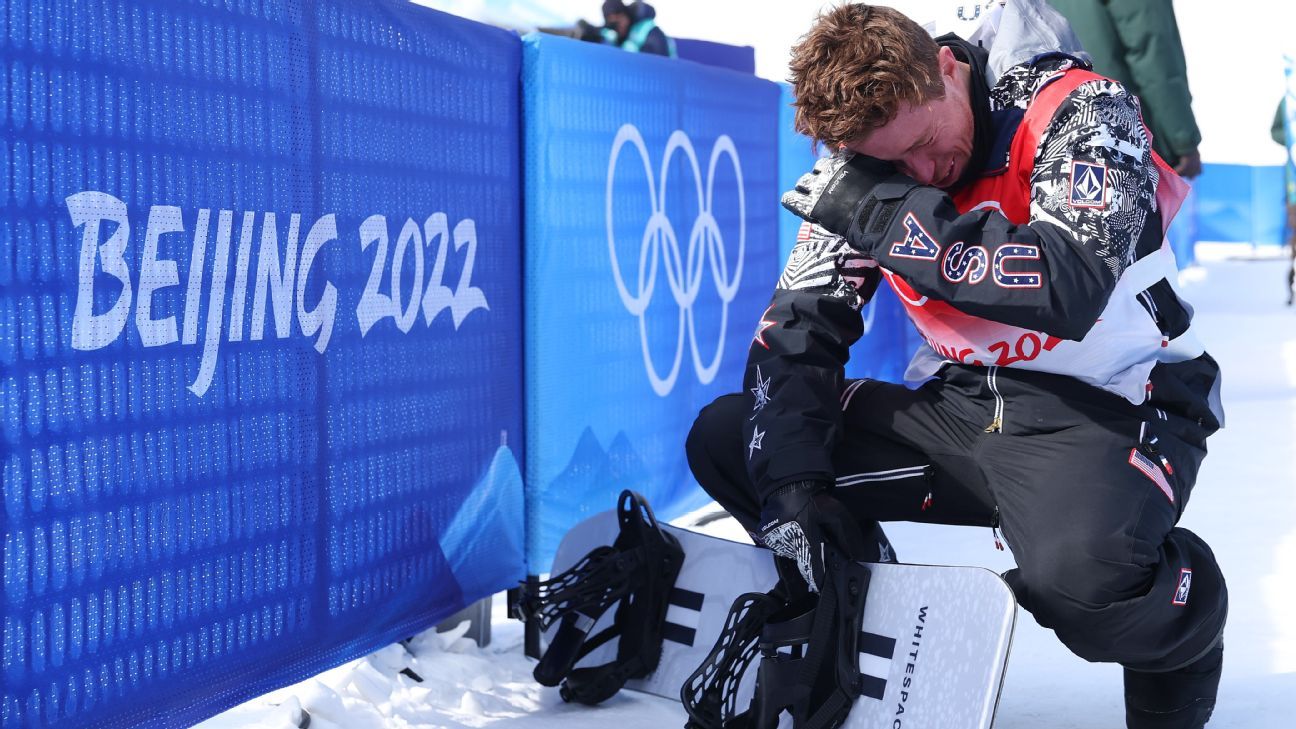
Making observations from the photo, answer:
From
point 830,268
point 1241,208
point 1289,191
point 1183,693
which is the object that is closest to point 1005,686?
point 1183,693

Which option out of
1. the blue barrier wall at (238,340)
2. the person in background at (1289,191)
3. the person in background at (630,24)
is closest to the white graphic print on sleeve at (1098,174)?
the blue barrier wall at (238,340)

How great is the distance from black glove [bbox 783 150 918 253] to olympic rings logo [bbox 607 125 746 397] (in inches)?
40.7

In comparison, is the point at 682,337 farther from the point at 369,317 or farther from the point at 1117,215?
the point at 1117,215

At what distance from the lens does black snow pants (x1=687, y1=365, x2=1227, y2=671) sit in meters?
1.80

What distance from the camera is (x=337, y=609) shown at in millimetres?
2064

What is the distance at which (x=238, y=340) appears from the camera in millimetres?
1812

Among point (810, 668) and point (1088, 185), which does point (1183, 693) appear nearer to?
point (810, 668)

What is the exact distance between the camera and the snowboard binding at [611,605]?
87.2 inches

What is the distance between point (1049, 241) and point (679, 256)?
1.60 m

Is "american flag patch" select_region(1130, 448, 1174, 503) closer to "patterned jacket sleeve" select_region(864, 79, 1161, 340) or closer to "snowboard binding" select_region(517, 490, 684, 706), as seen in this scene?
"patterned jacket sleeve" select_region(864, 79, 1161, 340)

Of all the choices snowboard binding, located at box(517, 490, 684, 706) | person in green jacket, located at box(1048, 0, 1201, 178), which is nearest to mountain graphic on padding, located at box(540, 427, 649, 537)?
snowboard binding, located at box(517, 490, 684, 706)

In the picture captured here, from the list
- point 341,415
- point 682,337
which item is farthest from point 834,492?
point 682,337

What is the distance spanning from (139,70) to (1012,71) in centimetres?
130

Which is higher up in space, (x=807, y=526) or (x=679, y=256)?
(x=679, y=256)
